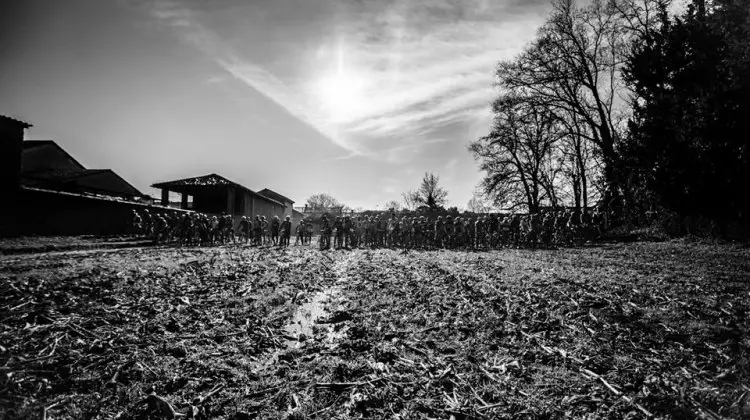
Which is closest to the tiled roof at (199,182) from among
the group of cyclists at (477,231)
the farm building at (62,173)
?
the farm building at (62,173)

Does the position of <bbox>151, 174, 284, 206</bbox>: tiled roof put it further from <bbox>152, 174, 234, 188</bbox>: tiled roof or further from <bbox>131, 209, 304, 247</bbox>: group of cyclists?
<bbox>131, 209, 304, 247</bbox>: group of cyclists

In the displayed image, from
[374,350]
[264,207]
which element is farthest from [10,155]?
→ [264,207]

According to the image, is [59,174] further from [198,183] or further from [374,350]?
[374,350]

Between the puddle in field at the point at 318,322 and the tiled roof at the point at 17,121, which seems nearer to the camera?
the puddle in field at the point at 318,322

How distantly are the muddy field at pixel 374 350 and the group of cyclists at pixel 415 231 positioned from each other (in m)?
16.4

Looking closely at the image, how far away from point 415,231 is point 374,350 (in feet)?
71.5

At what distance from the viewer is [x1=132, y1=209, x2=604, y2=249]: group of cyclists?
23016 mm

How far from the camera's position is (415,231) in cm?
2547

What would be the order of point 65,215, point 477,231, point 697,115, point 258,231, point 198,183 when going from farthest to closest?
point 198,183 < point 258,231 < point 477,231 < point 65,215 < point 697,115

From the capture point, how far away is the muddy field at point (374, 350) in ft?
Answer: 9.13

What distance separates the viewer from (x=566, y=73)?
27.3 m

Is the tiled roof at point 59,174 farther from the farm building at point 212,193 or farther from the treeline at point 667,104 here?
the treeline at point 667,104

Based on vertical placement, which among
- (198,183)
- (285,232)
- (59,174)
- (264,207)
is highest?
(59,174)

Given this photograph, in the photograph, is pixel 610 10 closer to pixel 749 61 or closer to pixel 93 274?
pixel 749 61
